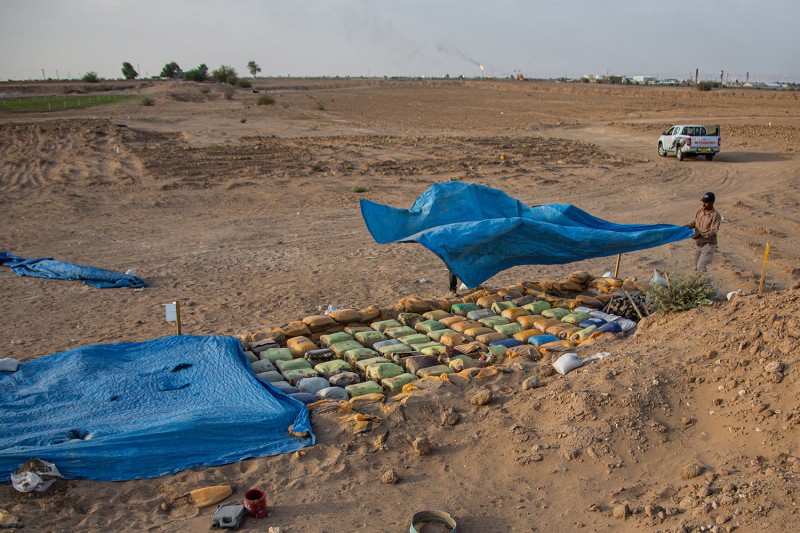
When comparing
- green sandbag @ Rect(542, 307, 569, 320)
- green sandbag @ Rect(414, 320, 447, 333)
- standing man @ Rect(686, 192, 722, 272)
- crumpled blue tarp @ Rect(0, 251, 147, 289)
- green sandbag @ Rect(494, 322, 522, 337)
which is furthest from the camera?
crumpled blue tarp @ Rect(0, 251, 147, 289)

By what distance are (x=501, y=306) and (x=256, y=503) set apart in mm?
4443

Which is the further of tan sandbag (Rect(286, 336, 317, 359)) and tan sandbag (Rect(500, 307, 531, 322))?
tan sandbag (Rect(500, 307, 531, 322))

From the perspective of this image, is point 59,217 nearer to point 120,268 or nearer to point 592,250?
point 120,268

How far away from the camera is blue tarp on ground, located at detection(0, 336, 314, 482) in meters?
4.95

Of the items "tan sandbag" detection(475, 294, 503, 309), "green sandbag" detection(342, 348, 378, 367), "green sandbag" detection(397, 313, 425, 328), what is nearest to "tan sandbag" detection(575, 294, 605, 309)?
"tan sandbag" detection(475, 294, 503, 309)

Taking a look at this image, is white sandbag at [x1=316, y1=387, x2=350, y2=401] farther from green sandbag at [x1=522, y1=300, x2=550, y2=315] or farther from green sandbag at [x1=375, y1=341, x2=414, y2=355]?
green sandbag at [x1=522, y1=300, x2=550, y2=315]

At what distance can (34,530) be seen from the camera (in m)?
4.44

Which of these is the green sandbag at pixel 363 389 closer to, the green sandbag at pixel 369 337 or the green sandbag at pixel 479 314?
the green sandbag at pixel 369 337

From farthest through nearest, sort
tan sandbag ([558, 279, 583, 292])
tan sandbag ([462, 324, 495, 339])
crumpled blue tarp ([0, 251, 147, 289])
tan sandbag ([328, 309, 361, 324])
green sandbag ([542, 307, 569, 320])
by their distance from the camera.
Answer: crumpled blue tarp ([0, 251, 147, 289]), tan sandbag ([558, 279, 583, 292]), green sandbag ([542, 307, 569, 320]), tan sandbag ([328, 309, 361, 324]), tan sandbag ([462, 324, 495, 339])

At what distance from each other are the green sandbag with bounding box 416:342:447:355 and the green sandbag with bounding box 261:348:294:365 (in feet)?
4.28

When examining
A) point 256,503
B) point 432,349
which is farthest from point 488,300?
point 256,503

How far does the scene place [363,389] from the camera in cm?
619

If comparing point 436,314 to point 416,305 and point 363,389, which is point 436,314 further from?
point 363,389

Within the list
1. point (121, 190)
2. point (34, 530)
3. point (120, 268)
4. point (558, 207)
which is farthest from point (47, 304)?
point (121, 190)
